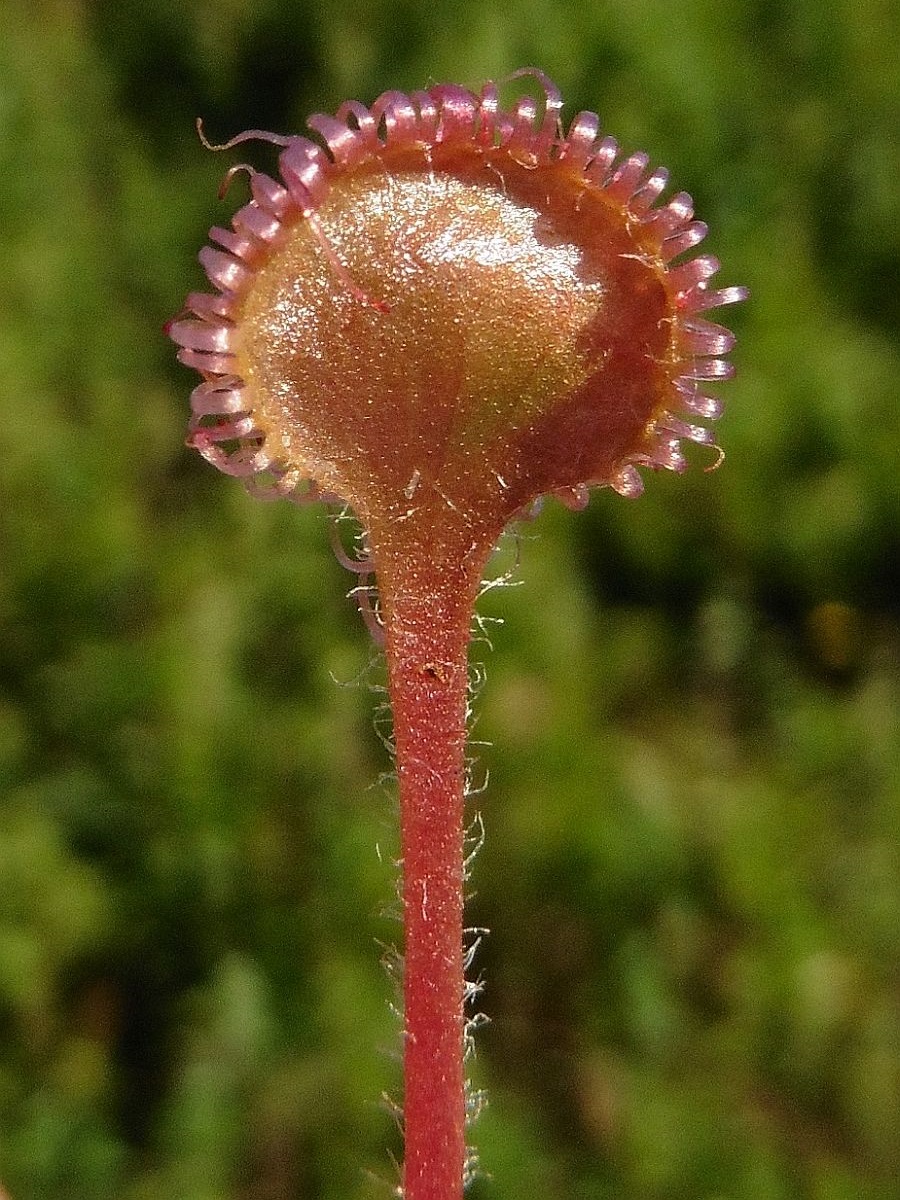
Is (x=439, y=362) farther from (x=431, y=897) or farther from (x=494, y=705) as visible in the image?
(x=494, y=705)

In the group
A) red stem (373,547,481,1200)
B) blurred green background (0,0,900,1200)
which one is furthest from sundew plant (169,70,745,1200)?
blurred green background (0,0,900,1200)

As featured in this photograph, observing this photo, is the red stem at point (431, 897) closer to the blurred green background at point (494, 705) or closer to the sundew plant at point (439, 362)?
the sundew plant at point (439, 362)

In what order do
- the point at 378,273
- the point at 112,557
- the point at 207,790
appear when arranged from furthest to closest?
the point at 112,557 < the point at 207,790 < the point at 378,273

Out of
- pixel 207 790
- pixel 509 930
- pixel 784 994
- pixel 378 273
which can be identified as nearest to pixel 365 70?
pixel 207 790

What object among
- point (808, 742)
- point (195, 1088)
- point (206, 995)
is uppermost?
point (808, 742)

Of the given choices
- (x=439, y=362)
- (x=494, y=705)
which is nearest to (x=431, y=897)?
(x=439, y=362)

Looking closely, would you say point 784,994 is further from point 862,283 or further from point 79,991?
point 862,283

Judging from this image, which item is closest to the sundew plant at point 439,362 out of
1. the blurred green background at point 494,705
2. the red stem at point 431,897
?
the red stem at point 431,897
